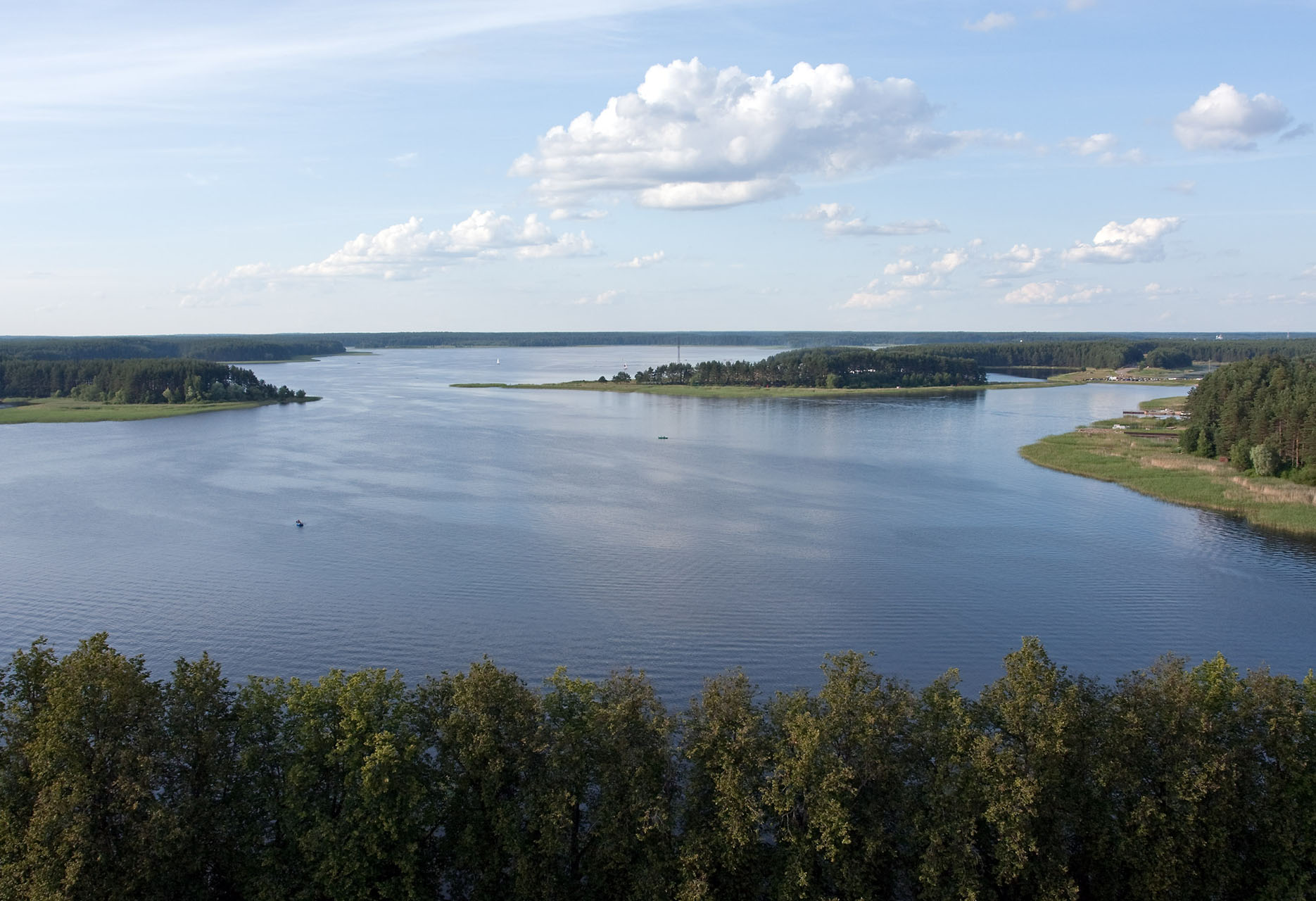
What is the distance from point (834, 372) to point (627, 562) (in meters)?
91.7

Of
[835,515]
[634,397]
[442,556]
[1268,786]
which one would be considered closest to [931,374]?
[634,397]

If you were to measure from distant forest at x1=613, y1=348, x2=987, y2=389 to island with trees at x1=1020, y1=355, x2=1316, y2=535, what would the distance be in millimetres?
54102

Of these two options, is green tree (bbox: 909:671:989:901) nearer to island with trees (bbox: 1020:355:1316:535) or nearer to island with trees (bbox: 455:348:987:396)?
island with trees (bbox: 1020:355:1316:535)

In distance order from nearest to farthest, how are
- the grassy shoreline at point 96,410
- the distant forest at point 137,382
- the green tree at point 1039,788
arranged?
the green tree at point 1039,788 → the grassy shoreline at point 96,410 → the distant forest at point 137,382

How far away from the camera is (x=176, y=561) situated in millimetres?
33156

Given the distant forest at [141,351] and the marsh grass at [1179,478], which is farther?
the distant forest at [141,351]

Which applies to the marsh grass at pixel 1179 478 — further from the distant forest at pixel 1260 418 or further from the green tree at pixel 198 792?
the green tree at pixel 198 792

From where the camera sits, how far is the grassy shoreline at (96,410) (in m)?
83.0

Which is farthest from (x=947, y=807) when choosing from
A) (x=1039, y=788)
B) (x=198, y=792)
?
(x=198, y=792)

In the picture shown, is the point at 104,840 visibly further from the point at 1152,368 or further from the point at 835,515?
the point at 1152,368

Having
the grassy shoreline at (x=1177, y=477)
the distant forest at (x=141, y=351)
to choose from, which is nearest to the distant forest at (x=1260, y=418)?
the grassy shoreline at (x=1177, y=477)

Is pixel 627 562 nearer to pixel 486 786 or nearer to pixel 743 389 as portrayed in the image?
pixel 486 786

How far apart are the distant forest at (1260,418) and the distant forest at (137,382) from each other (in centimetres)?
8250

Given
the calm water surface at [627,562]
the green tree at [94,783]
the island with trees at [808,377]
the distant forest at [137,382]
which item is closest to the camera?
the green tree at [94,783]
